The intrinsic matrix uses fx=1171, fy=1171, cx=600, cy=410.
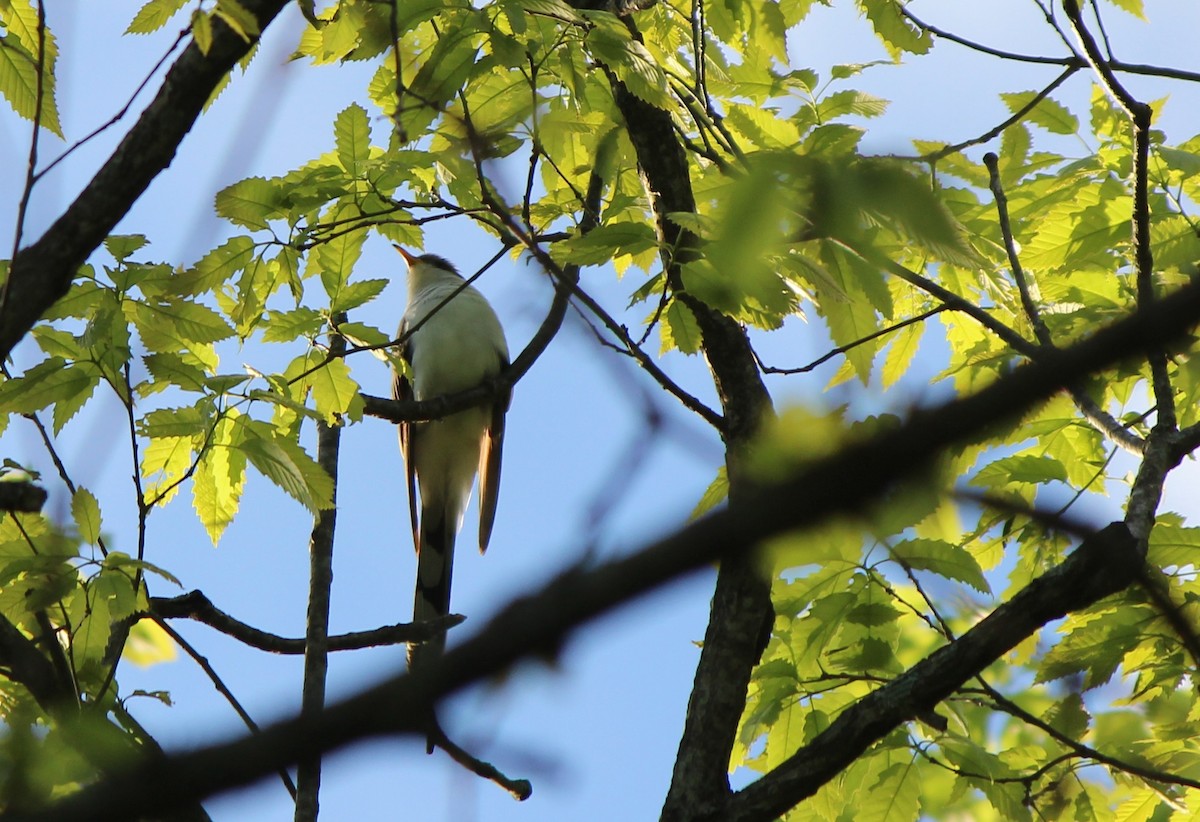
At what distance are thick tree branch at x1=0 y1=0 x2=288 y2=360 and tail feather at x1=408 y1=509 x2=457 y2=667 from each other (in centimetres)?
546

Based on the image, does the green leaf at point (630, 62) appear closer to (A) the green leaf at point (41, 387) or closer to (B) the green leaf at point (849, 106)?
(B) the green leaf at point (849, 106)

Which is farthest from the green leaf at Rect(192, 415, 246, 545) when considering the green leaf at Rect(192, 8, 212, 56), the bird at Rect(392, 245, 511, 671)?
the bird at Rect(392, 245, 511, 671)

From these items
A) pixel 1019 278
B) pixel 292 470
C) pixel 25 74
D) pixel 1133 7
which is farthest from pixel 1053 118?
pixel 25 74

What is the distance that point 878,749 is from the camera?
3.57 metres

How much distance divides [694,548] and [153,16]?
118 inches

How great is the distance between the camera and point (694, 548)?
0.71 metres

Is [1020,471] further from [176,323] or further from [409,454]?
[409,454]

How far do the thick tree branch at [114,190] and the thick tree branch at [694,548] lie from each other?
5.08 feet

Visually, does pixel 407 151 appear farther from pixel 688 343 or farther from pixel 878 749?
pixel 878 749

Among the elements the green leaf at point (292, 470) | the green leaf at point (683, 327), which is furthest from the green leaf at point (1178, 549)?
the green leaf at point (292, 470)

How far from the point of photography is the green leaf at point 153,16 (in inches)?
124

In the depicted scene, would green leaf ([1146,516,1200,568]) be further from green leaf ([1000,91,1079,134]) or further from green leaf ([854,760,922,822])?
green leaf ([1000,91,1079,134])

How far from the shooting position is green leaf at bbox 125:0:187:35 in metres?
3.15

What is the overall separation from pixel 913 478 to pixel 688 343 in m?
2.69
